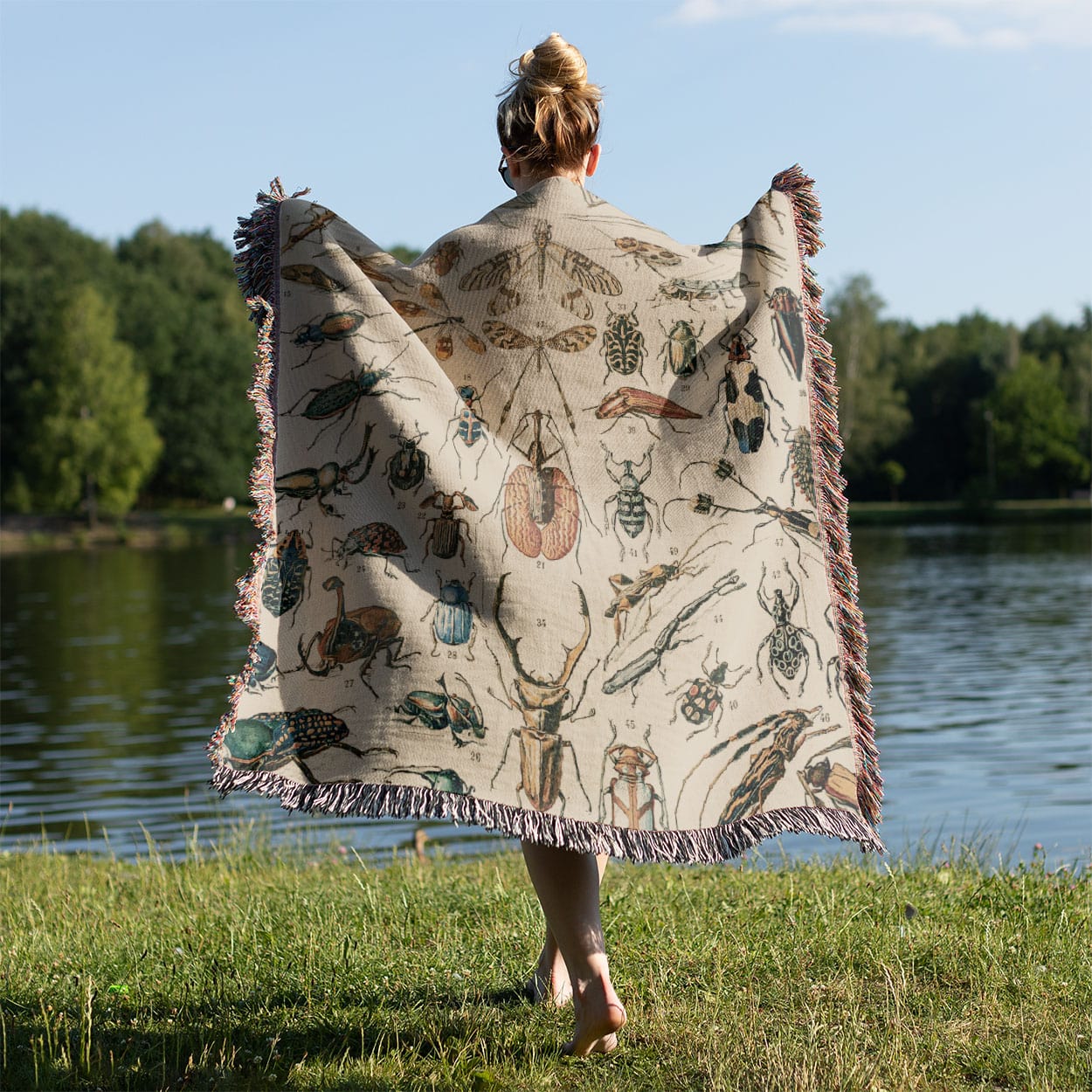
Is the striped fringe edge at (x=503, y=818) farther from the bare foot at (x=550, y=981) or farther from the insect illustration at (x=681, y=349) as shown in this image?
the insect illustration at (x=681, y=349)

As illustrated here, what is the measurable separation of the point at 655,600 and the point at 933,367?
73.3 meters

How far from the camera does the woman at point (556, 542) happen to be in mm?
2778

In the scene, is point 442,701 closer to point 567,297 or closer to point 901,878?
point 567,297

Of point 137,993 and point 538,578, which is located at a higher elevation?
point 538,578

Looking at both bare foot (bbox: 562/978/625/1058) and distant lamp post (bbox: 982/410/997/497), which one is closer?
bare foot (bbox: 562/978/625/1058)

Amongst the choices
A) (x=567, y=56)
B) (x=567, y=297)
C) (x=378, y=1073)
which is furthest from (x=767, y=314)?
(x=378, y=1073)

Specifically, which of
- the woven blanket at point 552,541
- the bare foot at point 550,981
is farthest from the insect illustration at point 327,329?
the bare foot at point 550,981

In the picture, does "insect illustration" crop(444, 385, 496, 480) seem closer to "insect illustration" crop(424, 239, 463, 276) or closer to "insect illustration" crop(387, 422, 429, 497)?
"insect illustration" crop(387, 422, 429, 497)

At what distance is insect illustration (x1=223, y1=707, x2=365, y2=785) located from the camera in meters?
2.77

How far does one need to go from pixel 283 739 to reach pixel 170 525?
50.2m

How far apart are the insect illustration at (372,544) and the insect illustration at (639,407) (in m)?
0.52

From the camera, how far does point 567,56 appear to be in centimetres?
302

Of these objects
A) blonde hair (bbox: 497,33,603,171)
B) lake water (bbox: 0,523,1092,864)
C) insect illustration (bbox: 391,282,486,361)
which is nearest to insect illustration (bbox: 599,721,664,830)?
insect illustration (bbox: 391,282,486,361)

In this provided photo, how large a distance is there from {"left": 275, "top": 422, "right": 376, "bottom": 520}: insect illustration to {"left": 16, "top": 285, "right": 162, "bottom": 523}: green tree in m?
48.1
